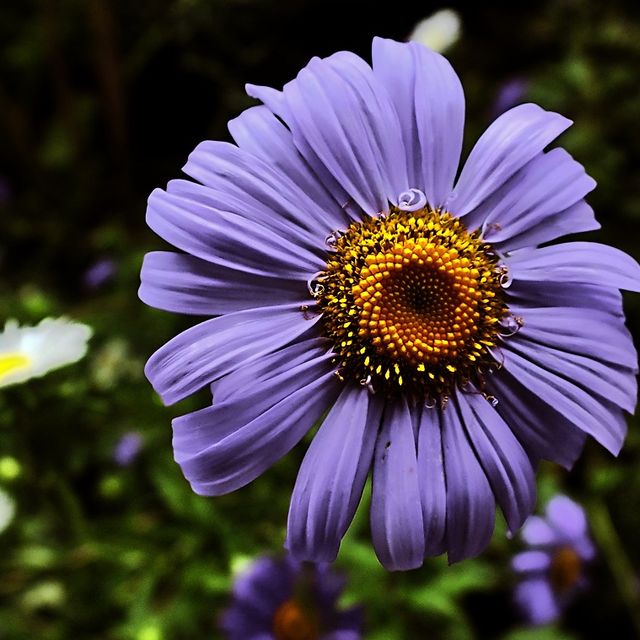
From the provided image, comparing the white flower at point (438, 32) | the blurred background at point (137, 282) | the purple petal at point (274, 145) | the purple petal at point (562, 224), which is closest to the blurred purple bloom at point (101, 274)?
the blurred background at point (137, 282)

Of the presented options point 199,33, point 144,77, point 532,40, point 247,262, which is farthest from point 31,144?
point 247,262

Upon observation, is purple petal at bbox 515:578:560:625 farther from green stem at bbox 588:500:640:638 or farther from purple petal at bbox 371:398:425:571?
purple petal at bbox 371:398:425:571

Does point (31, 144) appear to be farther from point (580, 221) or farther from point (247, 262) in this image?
point (580, 221)

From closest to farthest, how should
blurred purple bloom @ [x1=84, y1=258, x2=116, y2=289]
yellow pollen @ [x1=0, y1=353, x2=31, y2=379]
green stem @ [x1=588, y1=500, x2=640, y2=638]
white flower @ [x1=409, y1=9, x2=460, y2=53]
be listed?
white flower @ [x1=409, y1=9, x2=460, y2=53] → yellow pollen @ [x1=0, y1=353, x2=31, y2=379] → green stem @ [x1=588, y1=500, x2=640, y2=638] → blurred purple bloom @ [x1=84, y1=258, x2=116, y2=289]

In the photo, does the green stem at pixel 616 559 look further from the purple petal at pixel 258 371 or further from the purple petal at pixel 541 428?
the purple petal at pixel 258 371

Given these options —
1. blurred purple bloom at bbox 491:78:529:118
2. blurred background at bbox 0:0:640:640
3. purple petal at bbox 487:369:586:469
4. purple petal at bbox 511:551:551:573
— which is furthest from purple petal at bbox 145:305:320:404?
blurred purple bloom at bbox 491:78:529:118

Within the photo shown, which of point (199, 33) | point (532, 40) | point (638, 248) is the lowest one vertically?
point (638, 248)

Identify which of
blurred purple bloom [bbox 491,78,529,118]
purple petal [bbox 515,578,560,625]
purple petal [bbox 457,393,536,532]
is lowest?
purple petal [bbox 515,578,560,625]
